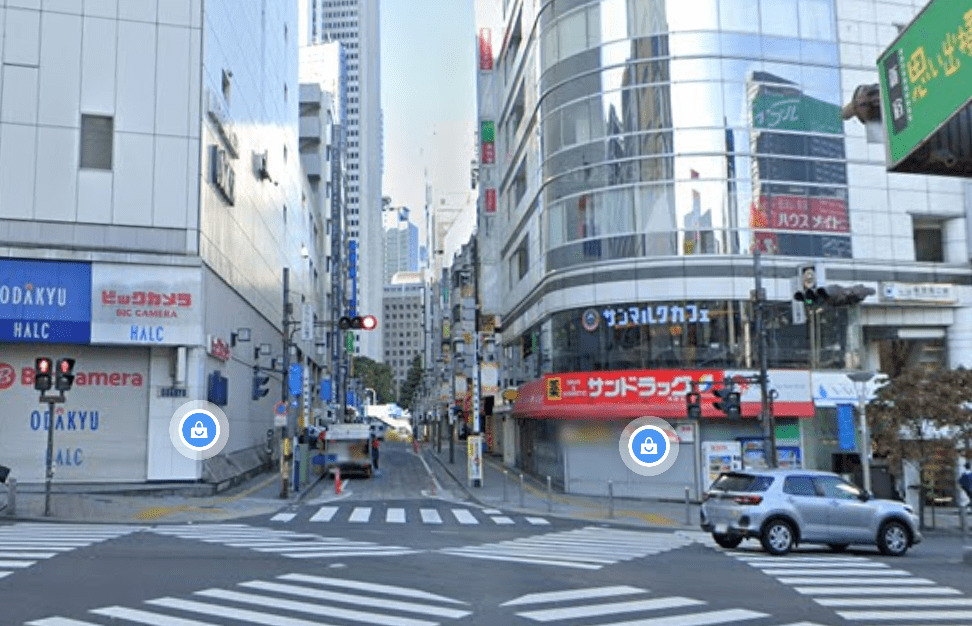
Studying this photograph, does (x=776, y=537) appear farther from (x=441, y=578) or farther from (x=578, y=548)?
(x=441, y=578)

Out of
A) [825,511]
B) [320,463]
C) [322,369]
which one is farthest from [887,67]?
[322,369]

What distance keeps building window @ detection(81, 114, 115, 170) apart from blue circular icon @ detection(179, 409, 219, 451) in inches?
336

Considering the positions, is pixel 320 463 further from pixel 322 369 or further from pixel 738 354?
pixel 322 369

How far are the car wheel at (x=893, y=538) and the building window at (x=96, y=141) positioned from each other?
24.9 metres

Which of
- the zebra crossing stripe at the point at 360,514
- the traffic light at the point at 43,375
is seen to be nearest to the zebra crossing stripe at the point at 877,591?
the zebra crossing stripe at the point at 360,514

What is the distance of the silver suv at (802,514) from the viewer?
1839 centimetres

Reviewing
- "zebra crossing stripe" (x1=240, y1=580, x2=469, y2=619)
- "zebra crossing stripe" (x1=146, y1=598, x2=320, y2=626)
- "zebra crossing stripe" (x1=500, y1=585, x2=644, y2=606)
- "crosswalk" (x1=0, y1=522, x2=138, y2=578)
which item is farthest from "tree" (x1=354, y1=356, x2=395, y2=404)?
"zebra crossing stripe" (x1=146, y1=598, x2=320, y2=626)

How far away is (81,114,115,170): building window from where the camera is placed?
99.5 ft

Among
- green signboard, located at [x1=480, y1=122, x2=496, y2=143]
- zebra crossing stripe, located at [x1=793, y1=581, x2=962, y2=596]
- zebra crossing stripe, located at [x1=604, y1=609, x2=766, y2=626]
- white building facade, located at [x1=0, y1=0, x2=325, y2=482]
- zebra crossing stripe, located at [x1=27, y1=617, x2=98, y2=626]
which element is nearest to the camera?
zebra crossing stripe, located at [x1=27, y1=617, x2=98, y2=626]

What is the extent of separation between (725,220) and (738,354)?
16.0 ft

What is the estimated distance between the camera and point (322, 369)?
88.2 m

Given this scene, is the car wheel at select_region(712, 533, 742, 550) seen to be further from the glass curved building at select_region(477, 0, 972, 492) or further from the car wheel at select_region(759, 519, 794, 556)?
the glass curved building at select_region(477, 0, 972, 492)

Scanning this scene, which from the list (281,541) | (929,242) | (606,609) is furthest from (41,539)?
(929,242)

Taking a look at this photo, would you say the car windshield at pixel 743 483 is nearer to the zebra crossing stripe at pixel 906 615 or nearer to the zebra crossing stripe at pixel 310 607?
the zebra crossing stripe at pixel 906 615
